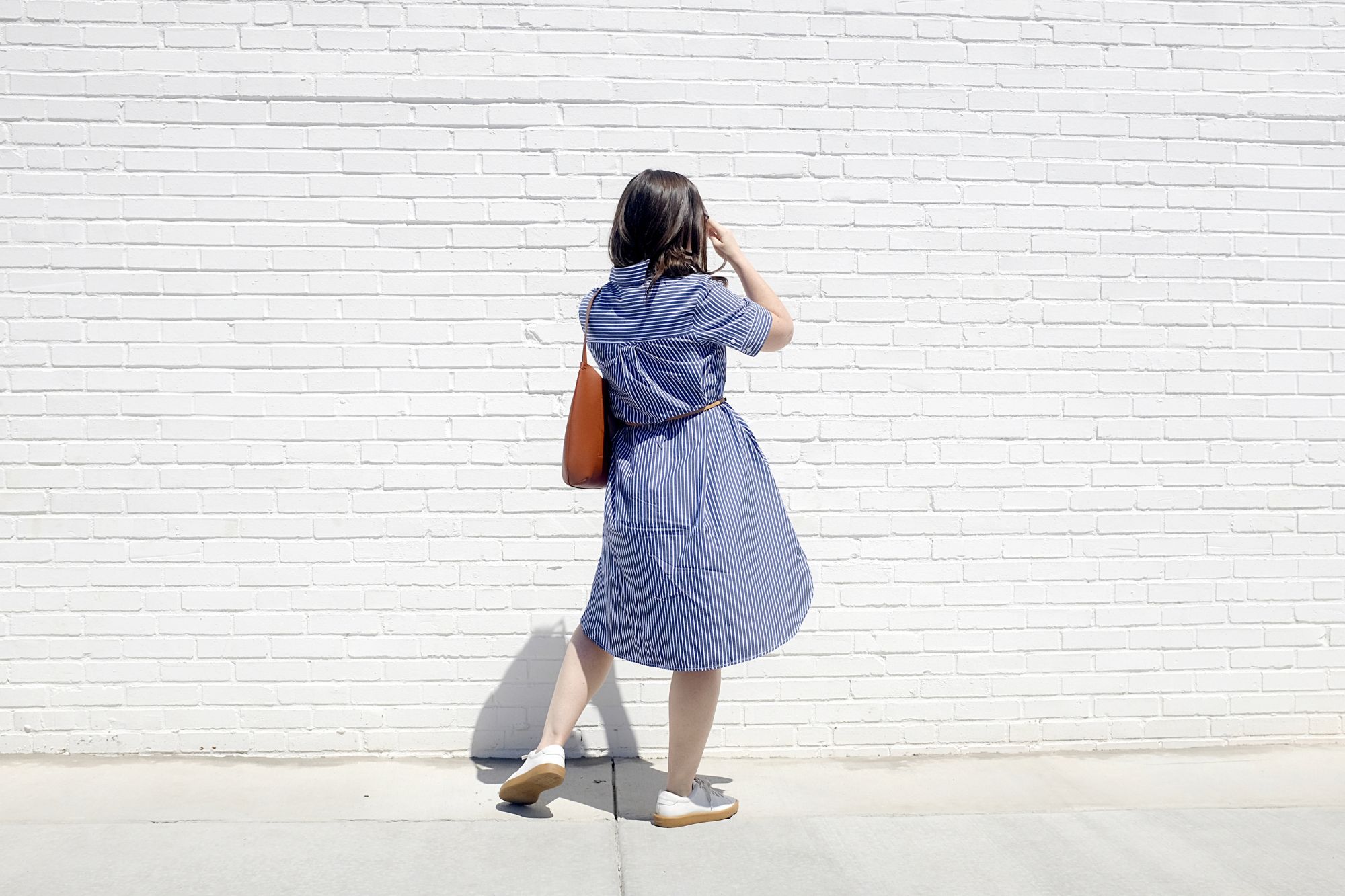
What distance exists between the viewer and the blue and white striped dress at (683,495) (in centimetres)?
260

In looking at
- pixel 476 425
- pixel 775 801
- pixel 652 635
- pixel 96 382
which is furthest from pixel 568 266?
pixel 775 801

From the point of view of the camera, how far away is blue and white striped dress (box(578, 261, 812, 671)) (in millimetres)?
2600

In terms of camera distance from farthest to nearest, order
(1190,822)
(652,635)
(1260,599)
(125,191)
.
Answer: (1260,599)
(125,191)
(1190,822)
(652,635)

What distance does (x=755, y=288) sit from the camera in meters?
2.72

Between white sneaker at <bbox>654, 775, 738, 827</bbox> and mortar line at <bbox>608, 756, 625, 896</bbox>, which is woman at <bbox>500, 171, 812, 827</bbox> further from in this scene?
mortar line at <bbox>608, 756, 625, 896</bbox>

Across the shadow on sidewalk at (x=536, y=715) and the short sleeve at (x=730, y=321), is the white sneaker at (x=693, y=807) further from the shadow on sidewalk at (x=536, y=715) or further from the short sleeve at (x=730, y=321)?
the short sleeve at (x=730, y=321)

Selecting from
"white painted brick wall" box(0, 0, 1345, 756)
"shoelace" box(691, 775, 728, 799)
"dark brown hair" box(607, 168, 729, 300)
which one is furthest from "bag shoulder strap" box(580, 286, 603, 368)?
"shoelace" box(691, 775, 728, 799)

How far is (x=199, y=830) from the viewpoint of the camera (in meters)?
2.70

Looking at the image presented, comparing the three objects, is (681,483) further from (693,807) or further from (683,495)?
(693,807)

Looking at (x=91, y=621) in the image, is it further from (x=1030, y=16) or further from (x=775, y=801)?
(x=1030, y=16)

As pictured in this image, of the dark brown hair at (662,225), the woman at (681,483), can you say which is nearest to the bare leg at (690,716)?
the woman at (681,483)

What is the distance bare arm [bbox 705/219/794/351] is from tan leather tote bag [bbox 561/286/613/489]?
45 cm

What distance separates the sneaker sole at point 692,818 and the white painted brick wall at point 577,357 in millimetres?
576

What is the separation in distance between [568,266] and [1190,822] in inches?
95.7
